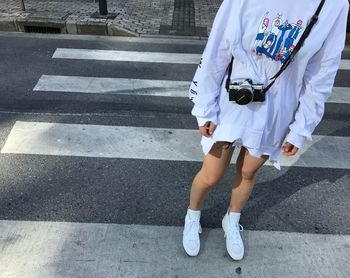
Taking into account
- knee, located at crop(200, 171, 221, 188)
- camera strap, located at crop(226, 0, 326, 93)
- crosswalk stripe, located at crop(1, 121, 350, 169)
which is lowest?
crosswalk stripe, located at crop(1, 121, 350, 169)

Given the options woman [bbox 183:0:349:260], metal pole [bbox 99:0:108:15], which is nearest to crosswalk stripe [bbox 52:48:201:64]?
metal pole [bbox 99:0:108:15]

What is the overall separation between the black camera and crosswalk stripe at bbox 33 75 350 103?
117 inches

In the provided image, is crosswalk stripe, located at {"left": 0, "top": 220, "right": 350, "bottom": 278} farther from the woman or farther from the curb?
the curb

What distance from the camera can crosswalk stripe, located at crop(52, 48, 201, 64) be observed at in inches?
234

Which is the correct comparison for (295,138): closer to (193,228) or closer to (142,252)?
(193,228)

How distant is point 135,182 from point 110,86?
6.74 feet

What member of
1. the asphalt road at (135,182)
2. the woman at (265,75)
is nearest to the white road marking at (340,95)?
the asphalt road at (135,182)

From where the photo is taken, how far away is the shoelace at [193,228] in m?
2.56

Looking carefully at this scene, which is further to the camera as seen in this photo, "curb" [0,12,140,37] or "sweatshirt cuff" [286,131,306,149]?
"curb" [0,12,140,37]

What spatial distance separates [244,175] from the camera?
2.32 metres

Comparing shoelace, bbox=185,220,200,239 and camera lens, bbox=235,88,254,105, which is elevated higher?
camera lens, bbox=235,88,254,105

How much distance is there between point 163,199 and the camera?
3.06 meters

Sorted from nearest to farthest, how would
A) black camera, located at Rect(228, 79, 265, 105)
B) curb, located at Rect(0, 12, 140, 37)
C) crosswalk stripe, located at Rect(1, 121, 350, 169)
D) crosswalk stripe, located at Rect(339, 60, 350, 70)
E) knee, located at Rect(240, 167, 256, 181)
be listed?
1. black camera, located at Rect(228, 79, 265, 105)
2. knee, located at Rect(240, 167, 256, 181)
3. crosswalk stripe, located at Rect(1, 121, 350, 169)
4. crosswalk stripe, located at Rect(339, 60, 350, 70)
5. curb, located at Rect(0, 12, 140, 37)

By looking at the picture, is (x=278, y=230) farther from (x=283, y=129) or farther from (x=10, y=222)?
(x=10, y=222)
